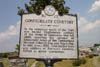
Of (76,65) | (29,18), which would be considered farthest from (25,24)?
(76,65)

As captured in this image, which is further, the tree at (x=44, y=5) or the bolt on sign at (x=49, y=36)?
the tree at (x=44, y=5)

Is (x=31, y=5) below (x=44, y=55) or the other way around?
the other way around

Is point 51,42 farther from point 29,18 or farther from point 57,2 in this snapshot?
point 57,2

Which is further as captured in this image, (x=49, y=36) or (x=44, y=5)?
(x=44, y=5)

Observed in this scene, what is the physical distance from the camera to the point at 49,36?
24.2 feet

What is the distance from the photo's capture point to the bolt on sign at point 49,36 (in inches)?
285

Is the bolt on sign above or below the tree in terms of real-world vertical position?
below

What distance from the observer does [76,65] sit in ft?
81.5

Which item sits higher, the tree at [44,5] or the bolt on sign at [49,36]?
the tree at [44,5]

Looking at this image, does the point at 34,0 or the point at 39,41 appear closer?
the point at 39,41

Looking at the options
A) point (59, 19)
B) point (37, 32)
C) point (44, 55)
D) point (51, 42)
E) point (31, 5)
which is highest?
point (31, 5)

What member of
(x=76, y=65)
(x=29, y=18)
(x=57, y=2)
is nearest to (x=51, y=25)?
(x=29, y=18)

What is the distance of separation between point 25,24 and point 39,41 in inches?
41.9

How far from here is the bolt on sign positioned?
7.23 m
